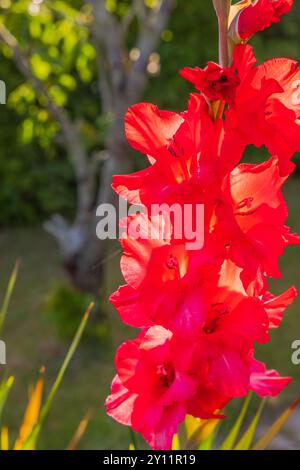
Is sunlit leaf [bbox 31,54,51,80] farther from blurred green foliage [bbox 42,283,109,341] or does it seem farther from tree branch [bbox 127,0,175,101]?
blurred green foliage [bbox 42,283,109,341]

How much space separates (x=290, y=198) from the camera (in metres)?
7.18

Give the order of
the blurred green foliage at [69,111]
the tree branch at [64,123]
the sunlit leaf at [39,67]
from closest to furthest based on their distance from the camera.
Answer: the tree branch at [64,123], the sunlit leaf at [39,67], the blurred green foliage at [69,111]

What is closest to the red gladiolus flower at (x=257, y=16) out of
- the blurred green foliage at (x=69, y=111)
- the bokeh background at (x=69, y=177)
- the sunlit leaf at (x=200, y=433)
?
the sunlit leaf at (x=200, y=433)

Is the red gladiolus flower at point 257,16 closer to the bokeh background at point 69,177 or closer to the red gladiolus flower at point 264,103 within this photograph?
the red gladiolus flower at point 264,103

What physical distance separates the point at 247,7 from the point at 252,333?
15.1 inches

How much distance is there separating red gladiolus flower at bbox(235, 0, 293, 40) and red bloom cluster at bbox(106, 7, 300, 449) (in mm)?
22

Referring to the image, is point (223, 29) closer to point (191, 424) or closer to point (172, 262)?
point (172, 262)

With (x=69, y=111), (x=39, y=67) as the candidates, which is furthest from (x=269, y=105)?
(x=69, y=111)

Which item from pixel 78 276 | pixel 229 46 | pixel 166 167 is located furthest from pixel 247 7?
pixel 78 276

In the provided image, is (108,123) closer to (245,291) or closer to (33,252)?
(33,252)

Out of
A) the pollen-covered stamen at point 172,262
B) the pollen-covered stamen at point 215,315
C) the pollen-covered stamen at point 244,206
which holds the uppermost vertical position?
the pollen-covered stamen at point 244,206

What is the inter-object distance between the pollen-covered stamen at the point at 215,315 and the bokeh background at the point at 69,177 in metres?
1.40

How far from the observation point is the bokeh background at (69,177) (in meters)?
3.65

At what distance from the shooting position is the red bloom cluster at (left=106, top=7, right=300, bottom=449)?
0.81m
